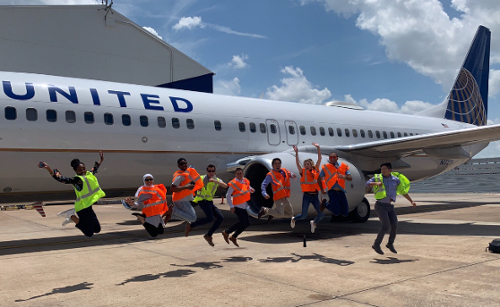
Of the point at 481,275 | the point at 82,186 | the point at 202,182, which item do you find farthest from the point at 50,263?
the point at 481,275

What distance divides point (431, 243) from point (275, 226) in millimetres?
4403

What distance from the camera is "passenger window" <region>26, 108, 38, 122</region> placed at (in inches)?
324

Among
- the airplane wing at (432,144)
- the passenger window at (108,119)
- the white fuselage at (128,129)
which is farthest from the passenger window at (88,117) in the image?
the airplane wing at (432,144)

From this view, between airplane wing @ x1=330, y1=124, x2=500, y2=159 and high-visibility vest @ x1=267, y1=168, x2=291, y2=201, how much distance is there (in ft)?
11.9

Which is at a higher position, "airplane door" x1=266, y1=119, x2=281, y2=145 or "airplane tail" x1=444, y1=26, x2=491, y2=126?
"airplane tail" x1=444, y1=26, x2=491, y2=126

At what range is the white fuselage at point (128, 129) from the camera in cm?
827

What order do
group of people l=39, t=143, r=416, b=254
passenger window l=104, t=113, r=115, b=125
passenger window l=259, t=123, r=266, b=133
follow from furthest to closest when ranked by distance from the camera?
passenger window l=259, t=123, r=266, b=133, passenger window l=104, t=113, r=115, b=125, group of people l=39, t=143, r=416, b=254

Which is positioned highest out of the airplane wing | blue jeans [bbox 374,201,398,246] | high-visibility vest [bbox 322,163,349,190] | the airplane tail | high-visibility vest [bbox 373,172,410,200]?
the airplane tail

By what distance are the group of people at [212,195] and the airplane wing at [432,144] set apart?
3.23 m

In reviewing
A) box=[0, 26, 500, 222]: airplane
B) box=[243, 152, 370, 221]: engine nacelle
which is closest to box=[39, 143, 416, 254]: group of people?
box=[243, 152, 370, 221]: engine nacelle

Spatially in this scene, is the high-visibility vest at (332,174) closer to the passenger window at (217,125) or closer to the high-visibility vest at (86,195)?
the passenger window at (217,125)

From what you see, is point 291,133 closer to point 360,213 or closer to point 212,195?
point 360,213

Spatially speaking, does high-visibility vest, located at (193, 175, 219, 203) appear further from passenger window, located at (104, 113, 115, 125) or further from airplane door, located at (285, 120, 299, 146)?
airplane door, located at (285, 120, 299, 146)

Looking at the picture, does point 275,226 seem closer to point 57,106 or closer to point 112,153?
point 112,153
